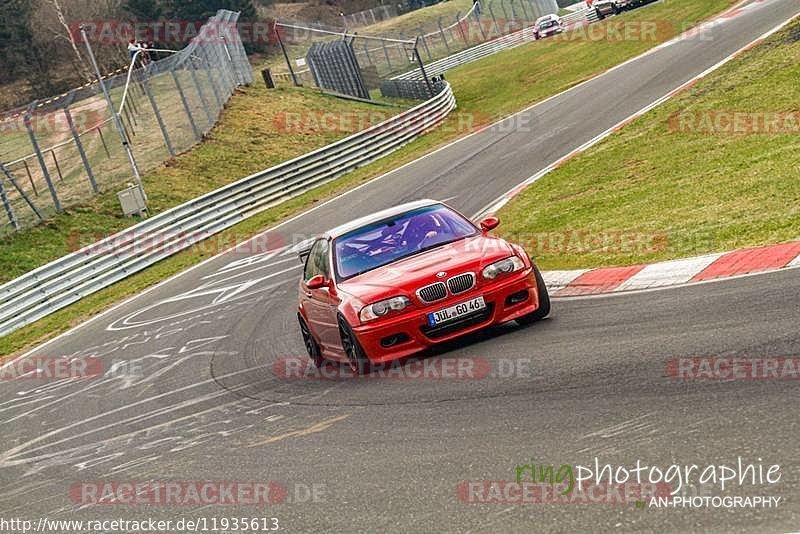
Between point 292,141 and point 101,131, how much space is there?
32.4ft

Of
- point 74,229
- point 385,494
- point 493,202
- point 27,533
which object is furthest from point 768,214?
point 74,229

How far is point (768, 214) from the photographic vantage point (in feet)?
38.3

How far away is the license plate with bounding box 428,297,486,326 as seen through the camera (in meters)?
9.71

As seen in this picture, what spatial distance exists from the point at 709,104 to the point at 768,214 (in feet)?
31.1

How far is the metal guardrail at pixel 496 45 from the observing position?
218ft

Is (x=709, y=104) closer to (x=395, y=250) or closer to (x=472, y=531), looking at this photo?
(x=395, y=250)

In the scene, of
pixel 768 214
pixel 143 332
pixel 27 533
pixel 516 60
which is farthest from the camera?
pixel 516 60

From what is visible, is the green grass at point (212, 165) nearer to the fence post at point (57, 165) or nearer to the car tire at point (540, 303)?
the fence post at point (57, 165)

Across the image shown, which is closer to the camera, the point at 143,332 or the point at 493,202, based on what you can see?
the point at 143,332

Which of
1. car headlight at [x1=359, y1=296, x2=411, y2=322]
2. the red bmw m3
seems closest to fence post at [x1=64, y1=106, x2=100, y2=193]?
the red bmw m3

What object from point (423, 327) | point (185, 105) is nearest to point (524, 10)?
point (185, 105)

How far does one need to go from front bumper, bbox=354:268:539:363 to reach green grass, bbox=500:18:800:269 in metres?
2.51

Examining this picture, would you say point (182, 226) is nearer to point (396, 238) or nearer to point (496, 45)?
point (396, 238)

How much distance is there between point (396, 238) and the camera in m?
11.0
